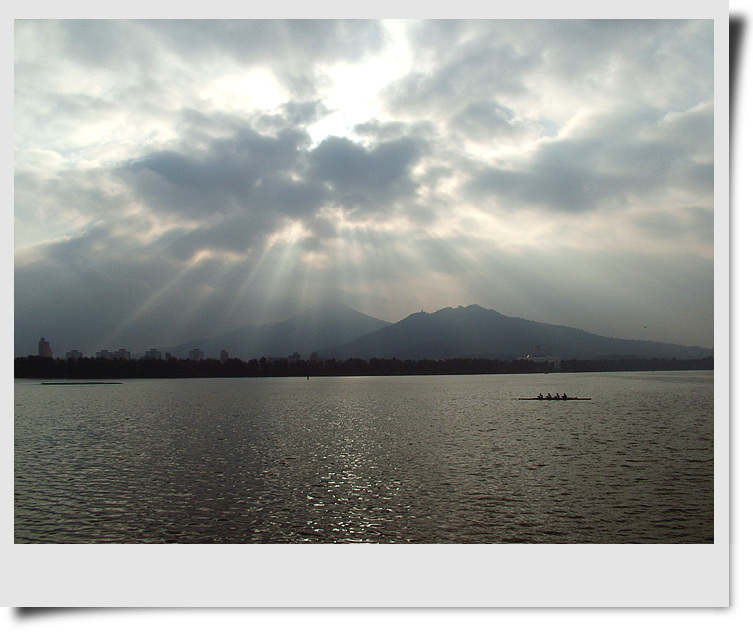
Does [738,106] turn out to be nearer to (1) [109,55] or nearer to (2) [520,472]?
(1) [109,55]

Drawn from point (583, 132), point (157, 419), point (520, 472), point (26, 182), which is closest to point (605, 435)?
point (520, 472)

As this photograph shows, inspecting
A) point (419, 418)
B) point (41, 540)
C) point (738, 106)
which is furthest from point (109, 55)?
point (419, 418)

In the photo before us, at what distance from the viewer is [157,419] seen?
47.7 meters

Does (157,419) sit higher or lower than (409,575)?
lower

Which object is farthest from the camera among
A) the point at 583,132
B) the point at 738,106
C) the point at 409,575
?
the point at 583,132

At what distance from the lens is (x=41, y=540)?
41.0ft

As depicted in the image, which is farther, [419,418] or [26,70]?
[419,418]

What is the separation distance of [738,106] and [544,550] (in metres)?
9.22

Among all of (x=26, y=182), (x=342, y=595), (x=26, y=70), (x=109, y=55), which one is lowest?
(x=342, y=595)

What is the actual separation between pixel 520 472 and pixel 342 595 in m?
13.6

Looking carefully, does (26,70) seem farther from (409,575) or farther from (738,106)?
(738,106)

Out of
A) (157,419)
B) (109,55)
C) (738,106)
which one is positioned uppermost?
(109,55)

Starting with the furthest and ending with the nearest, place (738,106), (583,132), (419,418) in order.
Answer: (419,418) < (583,132) < (738,106)
